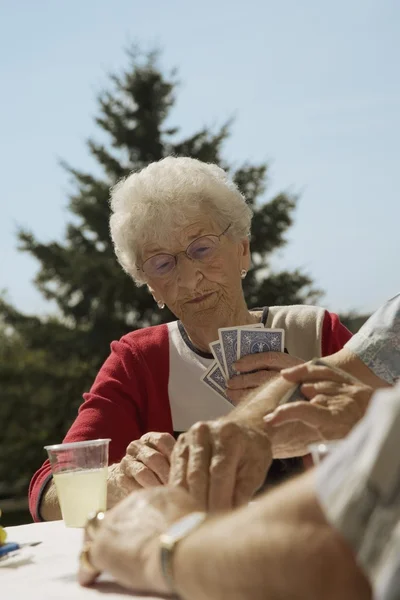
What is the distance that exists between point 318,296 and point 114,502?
18726 mm

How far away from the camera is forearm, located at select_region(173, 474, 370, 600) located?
2.70 ft

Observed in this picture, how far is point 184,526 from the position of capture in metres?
1.03

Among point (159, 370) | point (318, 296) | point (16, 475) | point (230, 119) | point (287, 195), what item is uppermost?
point (230, 119)

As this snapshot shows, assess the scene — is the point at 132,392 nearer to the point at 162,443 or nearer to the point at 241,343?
the point at 241,343

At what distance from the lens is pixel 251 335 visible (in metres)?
3.09

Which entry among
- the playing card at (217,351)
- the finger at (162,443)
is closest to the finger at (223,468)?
the finger at (162,443)

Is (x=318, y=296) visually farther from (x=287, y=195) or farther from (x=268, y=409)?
(x=268, y=409)

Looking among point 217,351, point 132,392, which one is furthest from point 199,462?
point 132,392

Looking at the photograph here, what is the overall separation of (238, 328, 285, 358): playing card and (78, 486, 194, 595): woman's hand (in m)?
1.85

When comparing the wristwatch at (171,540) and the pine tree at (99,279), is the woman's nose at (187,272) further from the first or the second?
the pine tree at (99,279)

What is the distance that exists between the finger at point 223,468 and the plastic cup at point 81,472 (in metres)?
0.61

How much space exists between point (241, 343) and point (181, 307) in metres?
0.52

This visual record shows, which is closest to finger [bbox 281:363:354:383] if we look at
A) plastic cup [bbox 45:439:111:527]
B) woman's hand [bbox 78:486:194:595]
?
plastic cup [bbox 45:439:111:527]

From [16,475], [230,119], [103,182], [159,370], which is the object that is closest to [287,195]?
[230,119]
